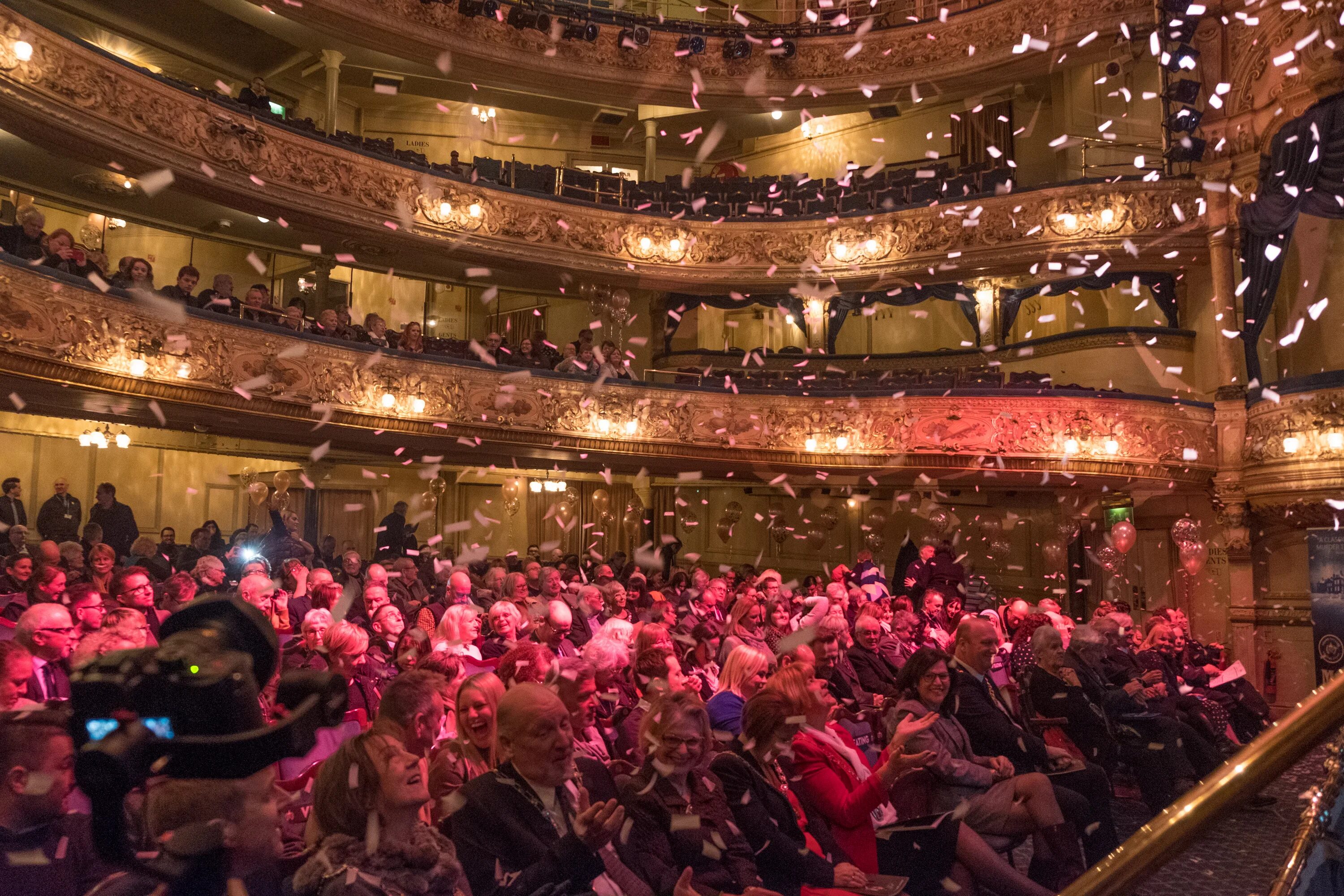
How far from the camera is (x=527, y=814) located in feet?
8.38

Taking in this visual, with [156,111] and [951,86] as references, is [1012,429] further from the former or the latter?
[156,111]

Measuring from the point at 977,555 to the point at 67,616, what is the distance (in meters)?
13.6

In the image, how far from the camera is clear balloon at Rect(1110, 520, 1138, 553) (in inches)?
456

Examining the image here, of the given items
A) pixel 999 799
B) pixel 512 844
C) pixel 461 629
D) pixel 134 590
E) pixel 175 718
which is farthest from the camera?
pixel 134 590

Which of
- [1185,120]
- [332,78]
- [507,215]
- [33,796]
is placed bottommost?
[33,796]

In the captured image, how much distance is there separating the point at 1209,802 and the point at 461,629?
4308 millimetres

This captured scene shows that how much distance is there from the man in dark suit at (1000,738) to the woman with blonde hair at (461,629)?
2.46m

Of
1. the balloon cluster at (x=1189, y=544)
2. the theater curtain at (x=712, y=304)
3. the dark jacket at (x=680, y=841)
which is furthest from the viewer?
the theater curtain at (x=712, y=304)

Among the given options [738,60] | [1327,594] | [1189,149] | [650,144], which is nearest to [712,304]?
[650,144]

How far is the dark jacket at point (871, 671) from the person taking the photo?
6.25m

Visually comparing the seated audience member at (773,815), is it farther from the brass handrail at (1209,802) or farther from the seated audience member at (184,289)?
the seated audience member at (184,289)

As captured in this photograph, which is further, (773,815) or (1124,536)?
(1124,536)

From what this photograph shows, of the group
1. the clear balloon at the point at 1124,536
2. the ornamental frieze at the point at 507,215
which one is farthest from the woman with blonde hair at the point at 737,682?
the ornamental frieze at the point at 507,215

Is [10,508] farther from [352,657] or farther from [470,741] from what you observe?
[470,741]
